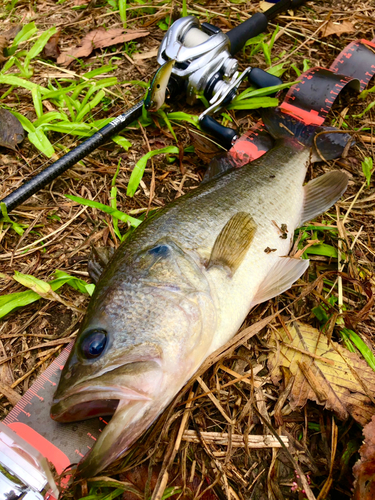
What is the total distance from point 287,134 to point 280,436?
8.09ft

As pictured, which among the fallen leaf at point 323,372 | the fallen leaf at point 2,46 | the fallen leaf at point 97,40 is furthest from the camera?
the fallen leaf at point 97,40

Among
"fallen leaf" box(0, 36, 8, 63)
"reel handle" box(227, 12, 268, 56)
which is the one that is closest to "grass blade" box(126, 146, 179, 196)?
"reel handle" box(227, 12, 268, 56)

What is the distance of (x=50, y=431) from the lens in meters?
1.91

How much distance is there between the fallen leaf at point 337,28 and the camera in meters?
4.06

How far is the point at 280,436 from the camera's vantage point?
2.08 meters

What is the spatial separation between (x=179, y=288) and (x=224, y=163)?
141 cm

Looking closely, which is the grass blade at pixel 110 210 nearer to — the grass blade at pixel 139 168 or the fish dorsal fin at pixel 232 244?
the grass blade at pixel 139 168

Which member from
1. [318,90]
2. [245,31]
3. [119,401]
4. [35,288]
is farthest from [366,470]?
[245,31]

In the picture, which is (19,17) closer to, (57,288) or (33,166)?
(33,166)

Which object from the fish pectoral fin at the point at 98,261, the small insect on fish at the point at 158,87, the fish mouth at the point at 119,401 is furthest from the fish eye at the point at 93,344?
the small insect on fish at the point at 158,87

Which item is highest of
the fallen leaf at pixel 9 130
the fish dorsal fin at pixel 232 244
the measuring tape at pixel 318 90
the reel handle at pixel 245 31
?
the reel handle at pixel 245 31

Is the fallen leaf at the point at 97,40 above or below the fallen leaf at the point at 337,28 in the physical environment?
below

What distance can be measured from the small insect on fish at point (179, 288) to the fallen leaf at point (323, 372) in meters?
0.40

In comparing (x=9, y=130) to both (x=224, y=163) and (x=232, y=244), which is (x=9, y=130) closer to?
(x=224, y=163)
